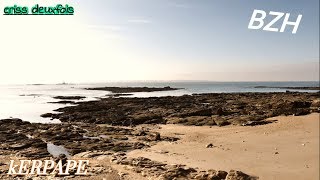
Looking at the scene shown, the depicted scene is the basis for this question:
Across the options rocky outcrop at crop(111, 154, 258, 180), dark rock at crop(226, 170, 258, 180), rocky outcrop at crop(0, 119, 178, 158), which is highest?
dark rock at crop(226, 170, 258, 180)

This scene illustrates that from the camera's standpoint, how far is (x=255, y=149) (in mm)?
19312

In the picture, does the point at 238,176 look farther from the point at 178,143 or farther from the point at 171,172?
the point at 178,143

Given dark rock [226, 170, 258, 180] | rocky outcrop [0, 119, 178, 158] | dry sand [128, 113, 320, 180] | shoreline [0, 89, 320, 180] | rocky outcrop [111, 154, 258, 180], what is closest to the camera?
dark rock [226, 170, 258, 180]

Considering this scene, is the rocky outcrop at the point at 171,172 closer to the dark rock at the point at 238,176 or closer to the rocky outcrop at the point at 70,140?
the dark rock at the point at 238,176

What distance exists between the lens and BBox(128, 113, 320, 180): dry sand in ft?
50.2

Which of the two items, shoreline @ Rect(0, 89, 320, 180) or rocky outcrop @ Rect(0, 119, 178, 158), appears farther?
rocky outcrop @ Rect(0, 119, 178, 158)

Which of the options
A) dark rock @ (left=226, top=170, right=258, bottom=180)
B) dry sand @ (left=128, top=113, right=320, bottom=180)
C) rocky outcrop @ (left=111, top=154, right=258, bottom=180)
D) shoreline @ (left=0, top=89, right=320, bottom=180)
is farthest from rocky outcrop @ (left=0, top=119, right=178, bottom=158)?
dark rock @ (left=226, top=170, right=258, bottom=180)

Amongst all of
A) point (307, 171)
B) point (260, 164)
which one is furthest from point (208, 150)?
point (307, 171)

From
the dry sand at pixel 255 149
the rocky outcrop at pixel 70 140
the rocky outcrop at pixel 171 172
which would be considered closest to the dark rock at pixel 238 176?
the rocky outcrop at pixel 171 172

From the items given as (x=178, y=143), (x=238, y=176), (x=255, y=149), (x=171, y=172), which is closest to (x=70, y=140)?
(x=178, y=143)

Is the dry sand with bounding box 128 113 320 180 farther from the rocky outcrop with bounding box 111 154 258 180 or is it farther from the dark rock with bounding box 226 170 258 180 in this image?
the rocky outcrop with bounding box 111 154 258 180

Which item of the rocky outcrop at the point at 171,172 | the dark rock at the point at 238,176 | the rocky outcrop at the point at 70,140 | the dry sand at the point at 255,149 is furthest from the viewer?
the rocky outcrop at the point at 70,140

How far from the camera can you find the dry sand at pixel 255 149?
50.2 feet

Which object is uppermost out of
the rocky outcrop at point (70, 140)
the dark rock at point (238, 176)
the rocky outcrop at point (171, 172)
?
the dark rock at point (238, 176)
